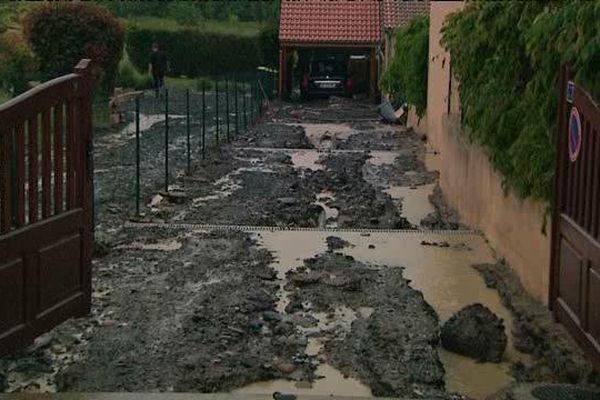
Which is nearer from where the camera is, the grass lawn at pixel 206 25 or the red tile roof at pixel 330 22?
the red tile roof at pixel 330 22

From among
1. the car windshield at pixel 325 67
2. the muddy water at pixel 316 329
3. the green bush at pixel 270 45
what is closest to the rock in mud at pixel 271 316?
the muddy water at pixel 316 329

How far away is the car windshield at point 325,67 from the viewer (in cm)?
3959

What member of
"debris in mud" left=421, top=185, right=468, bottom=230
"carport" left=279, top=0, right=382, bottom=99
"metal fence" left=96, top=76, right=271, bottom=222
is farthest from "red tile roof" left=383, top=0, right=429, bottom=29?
"debris in mud" left=421, top=185, right=468, bottom=230

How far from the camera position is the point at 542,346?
26.2 feet

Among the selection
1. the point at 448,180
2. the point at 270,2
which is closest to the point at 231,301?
the point at 448,180

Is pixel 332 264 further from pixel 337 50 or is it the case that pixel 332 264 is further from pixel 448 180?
pixel 337 50

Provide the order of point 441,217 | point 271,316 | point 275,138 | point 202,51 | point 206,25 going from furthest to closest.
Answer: point 206,25, point 202,51, point 275,138, point 441,217, point 271,316

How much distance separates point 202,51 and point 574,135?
40.3 m

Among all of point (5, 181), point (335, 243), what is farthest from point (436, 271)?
point (5, 181)

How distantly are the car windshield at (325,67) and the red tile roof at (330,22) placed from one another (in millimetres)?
835

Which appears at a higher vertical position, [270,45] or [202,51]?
[270,45]

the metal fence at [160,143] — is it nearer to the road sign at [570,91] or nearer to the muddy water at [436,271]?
the muddy water at [436,271]

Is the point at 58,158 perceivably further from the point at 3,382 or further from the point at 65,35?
the point at 65,35

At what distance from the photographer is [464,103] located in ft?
40.2
